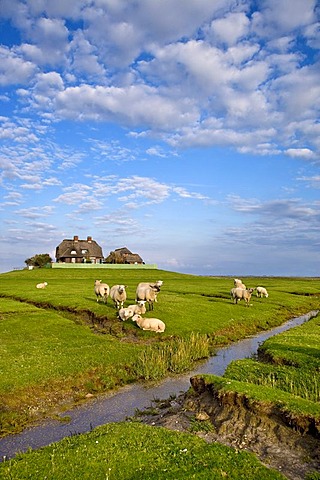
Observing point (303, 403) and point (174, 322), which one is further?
point (174, 322)

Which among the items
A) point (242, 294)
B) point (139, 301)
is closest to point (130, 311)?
point (139, 301)

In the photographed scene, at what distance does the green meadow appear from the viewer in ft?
34.5

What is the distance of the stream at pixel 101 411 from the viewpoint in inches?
540

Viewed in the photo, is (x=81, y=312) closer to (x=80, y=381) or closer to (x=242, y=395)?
(x=80, y=381)

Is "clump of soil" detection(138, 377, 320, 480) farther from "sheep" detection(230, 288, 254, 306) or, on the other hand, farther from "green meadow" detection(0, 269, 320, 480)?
"sheep" detection(230, 288, 254, 306)

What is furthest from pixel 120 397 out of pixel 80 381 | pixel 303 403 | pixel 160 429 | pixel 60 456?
pixel 303 403

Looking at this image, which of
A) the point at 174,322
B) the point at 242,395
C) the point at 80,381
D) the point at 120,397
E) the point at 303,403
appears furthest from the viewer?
the point at 174,322

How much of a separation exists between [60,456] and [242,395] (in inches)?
282

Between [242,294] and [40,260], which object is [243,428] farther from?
[40,260]

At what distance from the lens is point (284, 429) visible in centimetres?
1280

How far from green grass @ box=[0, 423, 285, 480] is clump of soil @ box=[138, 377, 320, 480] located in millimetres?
931

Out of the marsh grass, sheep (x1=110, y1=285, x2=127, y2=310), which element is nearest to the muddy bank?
the marsh grass

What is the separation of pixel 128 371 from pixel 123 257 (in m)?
118

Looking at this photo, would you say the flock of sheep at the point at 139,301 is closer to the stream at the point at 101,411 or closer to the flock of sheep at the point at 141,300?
the flock of sheep at the point at 141,300
